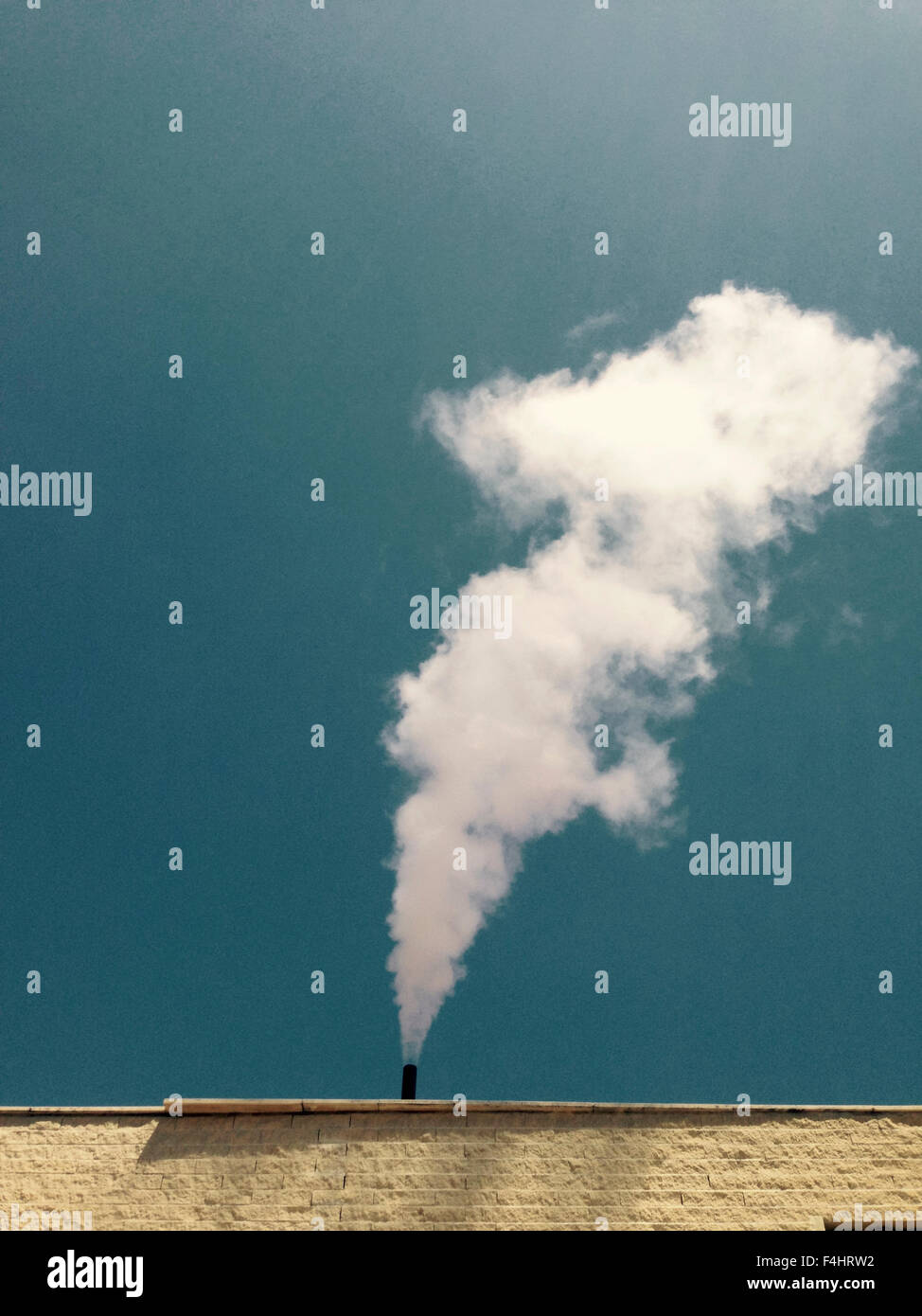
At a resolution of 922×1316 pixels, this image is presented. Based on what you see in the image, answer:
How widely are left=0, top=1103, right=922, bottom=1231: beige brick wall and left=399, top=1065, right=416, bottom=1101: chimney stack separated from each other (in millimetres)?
3904

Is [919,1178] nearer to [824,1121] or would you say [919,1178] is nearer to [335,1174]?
[824,1121]

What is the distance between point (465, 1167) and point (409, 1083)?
4.43 meters

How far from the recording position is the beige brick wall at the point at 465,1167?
1139cm

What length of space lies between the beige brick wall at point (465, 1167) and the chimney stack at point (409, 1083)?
390cm

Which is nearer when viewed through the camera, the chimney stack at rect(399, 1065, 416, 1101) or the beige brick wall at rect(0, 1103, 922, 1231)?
the beige brick wall at rect(0, 1103, 922, 1231)

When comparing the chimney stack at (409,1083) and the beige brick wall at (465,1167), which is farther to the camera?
the chimney stack at (409,1083)

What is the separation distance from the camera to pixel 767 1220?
11.4m

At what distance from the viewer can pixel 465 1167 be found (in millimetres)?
11680

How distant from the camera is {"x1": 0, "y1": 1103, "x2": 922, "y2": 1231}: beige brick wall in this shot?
37.4 feet

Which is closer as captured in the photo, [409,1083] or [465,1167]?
[465,1167]

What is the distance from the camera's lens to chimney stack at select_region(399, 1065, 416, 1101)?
15812mm
